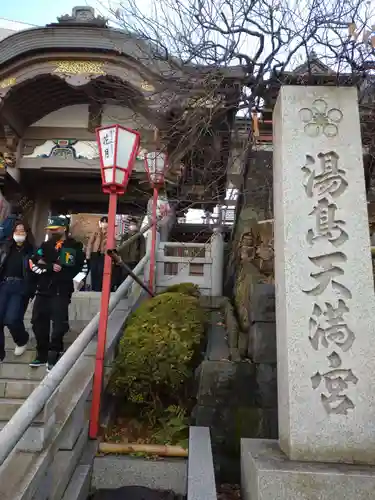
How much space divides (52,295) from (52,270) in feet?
0.93

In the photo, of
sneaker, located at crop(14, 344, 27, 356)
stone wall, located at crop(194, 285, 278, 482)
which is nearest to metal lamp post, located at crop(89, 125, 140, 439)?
stone wall, located at crop(194, 285, 278, 482)

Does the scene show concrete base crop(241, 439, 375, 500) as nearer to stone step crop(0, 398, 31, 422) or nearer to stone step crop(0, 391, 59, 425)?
stone step crop(0, 391, 59, 425)

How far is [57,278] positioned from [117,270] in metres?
2.93

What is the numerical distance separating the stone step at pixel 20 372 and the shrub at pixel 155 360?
86 cm

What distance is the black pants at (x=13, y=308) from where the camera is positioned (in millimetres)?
4406

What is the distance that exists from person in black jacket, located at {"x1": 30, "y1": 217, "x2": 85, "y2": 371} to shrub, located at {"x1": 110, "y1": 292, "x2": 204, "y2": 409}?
742 millimetres

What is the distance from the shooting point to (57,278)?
4344 mm

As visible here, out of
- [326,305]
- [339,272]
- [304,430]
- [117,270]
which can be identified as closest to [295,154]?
[339,272]

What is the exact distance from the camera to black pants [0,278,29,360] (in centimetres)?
441

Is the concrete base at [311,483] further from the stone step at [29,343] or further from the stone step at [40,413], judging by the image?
the stone step at [29,343]

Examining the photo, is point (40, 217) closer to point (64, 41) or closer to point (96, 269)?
point (96, 269)

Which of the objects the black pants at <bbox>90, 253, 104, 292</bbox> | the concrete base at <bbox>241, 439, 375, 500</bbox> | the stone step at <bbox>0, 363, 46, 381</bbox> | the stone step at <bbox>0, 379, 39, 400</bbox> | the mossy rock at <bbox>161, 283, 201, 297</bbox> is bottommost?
the concrete base at <bbox>241, 439, 375, 500</bbox>

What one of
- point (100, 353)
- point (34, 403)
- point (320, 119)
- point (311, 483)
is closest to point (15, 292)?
point (100, 353)

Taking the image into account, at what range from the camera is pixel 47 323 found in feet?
14.2
